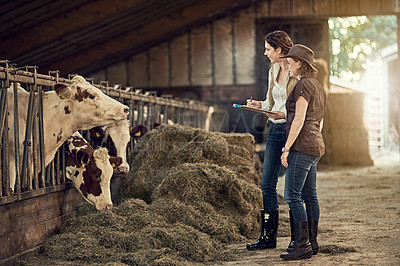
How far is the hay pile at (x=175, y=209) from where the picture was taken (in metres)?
3.91

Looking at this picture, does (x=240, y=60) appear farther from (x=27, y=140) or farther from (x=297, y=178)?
(x=297, y=178)

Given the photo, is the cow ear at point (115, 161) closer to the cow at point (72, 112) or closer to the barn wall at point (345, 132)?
the cow at point (72, 112)

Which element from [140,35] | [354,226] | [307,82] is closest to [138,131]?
[354,226]

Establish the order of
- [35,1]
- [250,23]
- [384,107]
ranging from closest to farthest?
[35,1] < [250,23] < [384,107]

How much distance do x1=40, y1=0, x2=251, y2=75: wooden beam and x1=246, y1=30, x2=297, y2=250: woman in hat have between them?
908 cm

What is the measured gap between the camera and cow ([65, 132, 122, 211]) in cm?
461

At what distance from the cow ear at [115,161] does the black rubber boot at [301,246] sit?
182 centimetres

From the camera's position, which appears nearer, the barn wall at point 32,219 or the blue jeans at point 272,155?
the barn wall at point 32,219

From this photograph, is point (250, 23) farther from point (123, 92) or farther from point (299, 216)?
point (299, 216)

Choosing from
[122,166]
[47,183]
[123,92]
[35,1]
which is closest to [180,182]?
[122,166]

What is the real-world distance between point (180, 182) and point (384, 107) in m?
18.8

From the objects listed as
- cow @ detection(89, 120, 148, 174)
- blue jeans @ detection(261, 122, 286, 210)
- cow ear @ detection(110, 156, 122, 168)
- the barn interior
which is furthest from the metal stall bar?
the barn interior

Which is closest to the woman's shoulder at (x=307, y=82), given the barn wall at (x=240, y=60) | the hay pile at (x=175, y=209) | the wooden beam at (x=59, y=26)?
the hay pile at (x=175, y=209)

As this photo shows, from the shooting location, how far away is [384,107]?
2198 cm
